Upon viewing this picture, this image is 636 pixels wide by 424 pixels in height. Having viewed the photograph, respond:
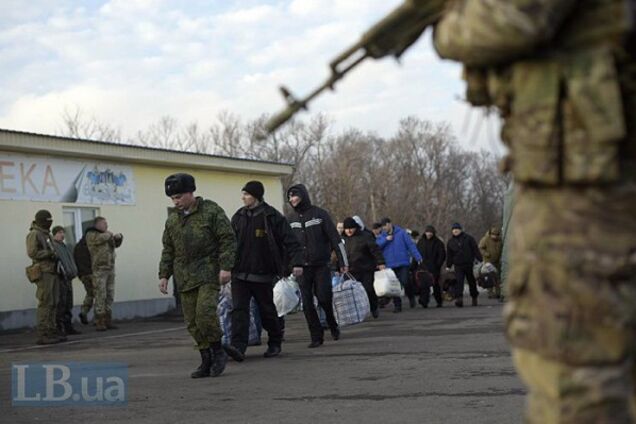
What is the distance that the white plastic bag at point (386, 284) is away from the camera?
806 inches

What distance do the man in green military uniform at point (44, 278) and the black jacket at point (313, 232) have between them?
4.28 meters

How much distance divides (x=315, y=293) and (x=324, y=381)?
14.5ft

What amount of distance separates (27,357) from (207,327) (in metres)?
4.80

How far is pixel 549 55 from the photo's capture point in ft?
11.4

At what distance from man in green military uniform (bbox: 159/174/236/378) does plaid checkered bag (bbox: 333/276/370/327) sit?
4.81 m

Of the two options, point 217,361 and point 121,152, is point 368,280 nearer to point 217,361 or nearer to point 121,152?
point 121,152

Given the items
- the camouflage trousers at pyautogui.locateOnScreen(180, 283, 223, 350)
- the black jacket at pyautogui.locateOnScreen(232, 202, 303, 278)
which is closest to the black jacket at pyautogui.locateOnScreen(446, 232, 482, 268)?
the black jacket at pyautogui.locateOnScreen(232, 202, 303, 278)

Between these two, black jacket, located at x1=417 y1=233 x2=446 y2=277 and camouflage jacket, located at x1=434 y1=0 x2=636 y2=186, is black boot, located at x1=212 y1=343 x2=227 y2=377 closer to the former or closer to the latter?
camouflage jacket, located at x1=434 y1=0 x2=636 y2=186

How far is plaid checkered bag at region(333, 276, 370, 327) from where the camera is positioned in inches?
611

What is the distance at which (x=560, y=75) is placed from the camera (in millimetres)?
3432

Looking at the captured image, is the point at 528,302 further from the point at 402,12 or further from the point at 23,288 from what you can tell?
the point at 23,288

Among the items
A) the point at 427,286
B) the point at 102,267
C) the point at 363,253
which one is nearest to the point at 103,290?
the point at 102,267

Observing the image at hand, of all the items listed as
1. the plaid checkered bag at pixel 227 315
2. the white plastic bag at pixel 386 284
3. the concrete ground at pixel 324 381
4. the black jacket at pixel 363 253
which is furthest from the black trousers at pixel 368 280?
the plaid checkered bag at pixel 227 315

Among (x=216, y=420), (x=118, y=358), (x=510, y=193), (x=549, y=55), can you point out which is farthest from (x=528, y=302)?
(x=118, y=358)
